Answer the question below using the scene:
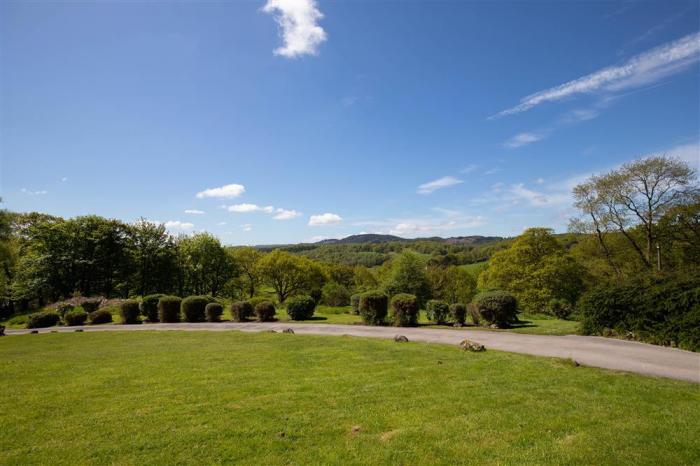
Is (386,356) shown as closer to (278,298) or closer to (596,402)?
(596,402)

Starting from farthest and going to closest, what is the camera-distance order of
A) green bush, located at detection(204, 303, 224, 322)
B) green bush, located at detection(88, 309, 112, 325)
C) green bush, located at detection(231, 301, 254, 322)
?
green bush, located at detection(88, 309, 112, 325) < green bush, located at detection(204, 303, 224, 322) < green bush, located at detection(231, 301, 254, 322)

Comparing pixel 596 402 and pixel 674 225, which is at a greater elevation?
pixel 674 225

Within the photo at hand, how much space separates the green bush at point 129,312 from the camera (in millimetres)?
25828

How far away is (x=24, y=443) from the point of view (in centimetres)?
511

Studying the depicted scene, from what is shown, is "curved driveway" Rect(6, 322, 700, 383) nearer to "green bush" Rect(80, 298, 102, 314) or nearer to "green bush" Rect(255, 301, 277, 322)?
"green bush" Rect(255, 301, 277, 322)

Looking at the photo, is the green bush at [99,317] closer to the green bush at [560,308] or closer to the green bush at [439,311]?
the green bush at [439,311]

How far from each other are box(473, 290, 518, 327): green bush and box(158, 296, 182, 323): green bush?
2186cm

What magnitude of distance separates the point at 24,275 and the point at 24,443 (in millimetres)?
43779

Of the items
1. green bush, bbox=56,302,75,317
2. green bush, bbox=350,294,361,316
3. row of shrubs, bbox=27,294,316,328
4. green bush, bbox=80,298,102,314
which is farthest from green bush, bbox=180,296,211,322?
green bush, bbox=56,302,75,317

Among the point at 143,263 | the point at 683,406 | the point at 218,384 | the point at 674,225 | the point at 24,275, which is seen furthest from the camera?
the point at 143,263

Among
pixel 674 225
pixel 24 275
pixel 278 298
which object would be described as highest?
pixel 674 225

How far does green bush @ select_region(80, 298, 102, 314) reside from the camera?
29.9 m

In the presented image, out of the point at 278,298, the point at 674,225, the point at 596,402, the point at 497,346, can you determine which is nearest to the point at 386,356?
the point at 497,346

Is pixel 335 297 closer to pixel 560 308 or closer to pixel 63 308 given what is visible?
pixel 560 308
